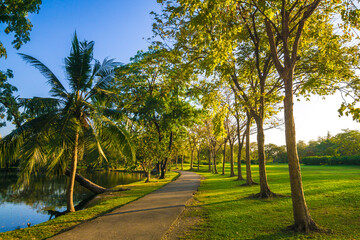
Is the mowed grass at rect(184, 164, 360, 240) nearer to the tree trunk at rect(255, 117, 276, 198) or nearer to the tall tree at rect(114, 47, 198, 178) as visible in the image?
the tree trunk at rect(255, 117, 276, 198)

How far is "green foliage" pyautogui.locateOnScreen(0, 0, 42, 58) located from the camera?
8.58m

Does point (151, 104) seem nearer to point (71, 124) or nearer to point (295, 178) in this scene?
point (71, 124)

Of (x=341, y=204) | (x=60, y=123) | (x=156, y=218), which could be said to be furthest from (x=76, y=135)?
(x=341, y=204)

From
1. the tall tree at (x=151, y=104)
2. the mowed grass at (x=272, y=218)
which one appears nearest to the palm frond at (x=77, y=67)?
the tall tree at (x=151, y=104)

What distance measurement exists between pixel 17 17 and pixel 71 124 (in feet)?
16.4

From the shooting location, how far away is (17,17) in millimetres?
8984

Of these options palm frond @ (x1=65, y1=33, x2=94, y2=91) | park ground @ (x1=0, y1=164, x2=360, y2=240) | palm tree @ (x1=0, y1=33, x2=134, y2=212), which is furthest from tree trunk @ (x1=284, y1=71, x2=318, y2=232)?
palm frond @ (x1=65, y1=33, x2=94, y2=91)

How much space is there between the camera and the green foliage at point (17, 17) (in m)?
8.58

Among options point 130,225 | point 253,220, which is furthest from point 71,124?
point 253,220

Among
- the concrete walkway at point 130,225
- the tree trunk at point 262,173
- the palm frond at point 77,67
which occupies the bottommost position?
the concrete walkway at point 130,225

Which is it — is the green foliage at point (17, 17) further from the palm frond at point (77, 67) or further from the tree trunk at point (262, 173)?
the tree trunk at point (262, 173)

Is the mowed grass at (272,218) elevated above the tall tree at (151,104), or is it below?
below

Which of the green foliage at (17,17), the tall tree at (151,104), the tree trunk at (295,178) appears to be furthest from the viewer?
the tall tree at (151,104)

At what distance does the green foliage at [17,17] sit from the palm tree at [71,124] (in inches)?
57.4
